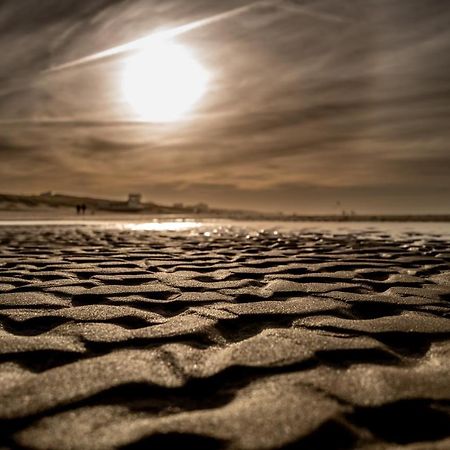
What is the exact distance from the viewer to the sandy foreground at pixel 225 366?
1.54m

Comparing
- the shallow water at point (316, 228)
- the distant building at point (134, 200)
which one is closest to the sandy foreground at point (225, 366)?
the shallow water at point (316, 228)

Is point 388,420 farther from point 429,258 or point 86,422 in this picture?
point 429,258

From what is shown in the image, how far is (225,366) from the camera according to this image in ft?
6.88

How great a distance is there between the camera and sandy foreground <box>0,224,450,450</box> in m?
1.54

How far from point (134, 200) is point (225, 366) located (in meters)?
82.1

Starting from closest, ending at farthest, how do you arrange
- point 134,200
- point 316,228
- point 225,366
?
point 225,366 < point 316,228 < point 134,200

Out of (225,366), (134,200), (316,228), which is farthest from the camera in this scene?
(134,200)

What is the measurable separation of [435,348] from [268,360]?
96cm

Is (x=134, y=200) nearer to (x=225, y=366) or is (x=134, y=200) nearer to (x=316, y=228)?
(x=316, y=228)

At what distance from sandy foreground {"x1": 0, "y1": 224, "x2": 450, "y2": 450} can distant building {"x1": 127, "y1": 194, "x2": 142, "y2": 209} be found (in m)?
76.8

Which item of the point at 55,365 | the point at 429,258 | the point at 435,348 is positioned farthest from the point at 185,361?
the point at 429,258

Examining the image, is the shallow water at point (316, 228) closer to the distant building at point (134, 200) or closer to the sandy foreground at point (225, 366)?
the sandy foreground at point (225, 366)

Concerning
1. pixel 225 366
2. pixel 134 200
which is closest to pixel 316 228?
pixel 225 366

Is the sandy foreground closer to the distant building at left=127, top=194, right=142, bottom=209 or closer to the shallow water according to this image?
the shallow water
